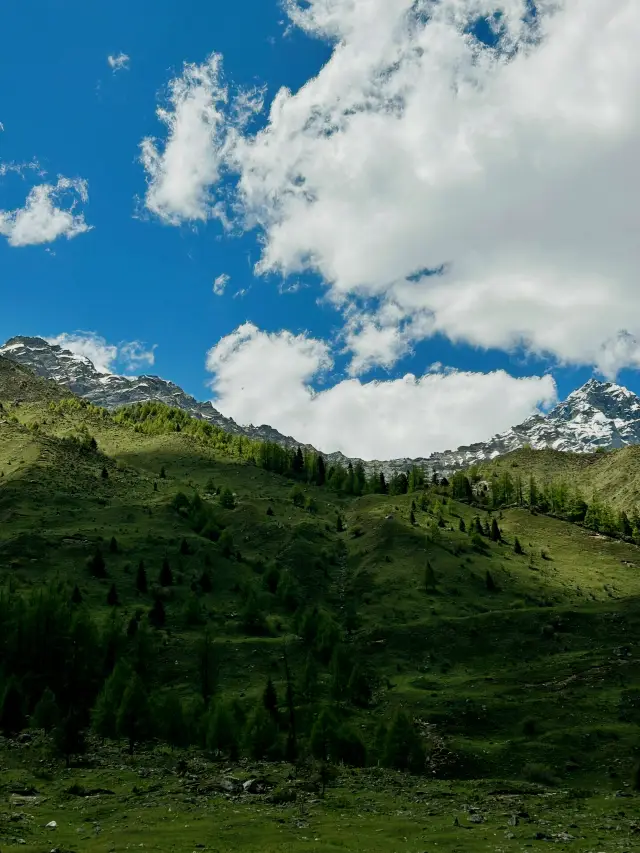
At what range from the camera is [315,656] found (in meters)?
91.2

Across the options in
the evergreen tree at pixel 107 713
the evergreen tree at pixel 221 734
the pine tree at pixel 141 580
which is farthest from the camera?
the pine tree at pixel 141 580

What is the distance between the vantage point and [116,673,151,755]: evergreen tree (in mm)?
60000

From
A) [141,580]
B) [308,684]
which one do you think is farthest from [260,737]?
[141,580]

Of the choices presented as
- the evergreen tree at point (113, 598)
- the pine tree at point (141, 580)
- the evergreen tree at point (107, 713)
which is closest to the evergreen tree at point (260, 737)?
the evergreen tree at point (107, 713)

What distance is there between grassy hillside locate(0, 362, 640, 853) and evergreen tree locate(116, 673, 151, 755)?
1.13 ft

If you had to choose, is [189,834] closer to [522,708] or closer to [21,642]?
[522,708]

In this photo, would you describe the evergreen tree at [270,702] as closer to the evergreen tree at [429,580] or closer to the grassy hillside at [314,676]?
the grassy hillside at [314,676]

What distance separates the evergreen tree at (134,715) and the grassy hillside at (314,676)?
0.34 meters

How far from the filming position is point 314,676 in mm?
77938

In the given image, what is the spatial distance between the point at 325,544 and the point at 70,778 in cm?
11434

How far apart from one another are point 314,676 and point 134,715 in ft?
81.3

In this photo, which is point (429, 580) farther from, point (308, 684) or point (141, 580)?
point (308, 684)

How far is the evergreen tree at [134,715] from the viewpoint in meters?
60.0

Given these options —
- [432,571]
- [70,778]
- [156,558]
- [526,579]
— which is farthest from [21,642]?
[526,579]
